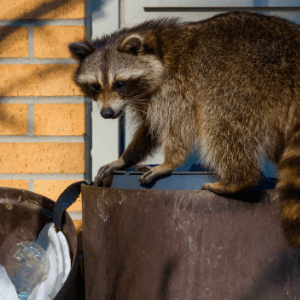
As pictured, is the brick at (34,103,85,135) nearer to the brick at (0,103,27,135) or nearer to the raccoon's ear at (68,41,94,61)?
the brick at (0,103,27,135)

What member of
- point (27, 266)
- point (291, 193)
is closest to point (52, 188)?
point (27, 266)

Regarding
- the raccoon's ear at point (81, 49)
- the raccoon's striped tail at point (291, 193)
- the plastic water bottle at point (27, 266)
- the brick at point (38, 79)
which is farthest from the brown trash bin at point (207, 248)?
the brick at point (38, 79)

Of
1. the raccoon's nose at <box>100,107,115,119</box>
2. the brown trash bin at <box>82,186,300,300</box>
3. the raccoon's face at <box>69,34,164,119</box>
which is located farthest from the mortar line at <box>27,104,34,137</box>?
the brown trash bin at <box>82,186,300,300</box>

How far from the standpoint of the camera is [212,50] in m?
1.26

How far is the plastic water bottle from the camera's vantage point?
1.38 metres

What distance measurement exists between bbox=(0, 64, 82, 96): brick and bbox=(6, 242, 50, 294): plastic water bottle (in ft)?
2.63

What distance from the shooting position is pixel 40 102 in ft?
5.98

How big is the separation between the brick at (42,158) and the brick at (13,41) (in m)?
0.48

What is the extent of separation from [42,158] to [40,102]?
295 millimetres

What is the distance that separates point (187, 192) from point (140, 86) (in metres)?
0.61

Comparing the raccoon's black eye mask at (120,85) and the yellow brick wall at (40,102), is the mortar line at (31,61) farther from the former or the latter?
the raccoon's black eye mask at (120,85)

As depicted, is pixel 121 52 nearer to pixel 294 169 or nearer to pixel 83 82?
pixel 83 82

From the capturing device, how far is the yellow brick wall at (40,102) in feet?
5.94

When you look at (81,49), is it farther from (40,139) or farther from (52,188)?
(52,188)
